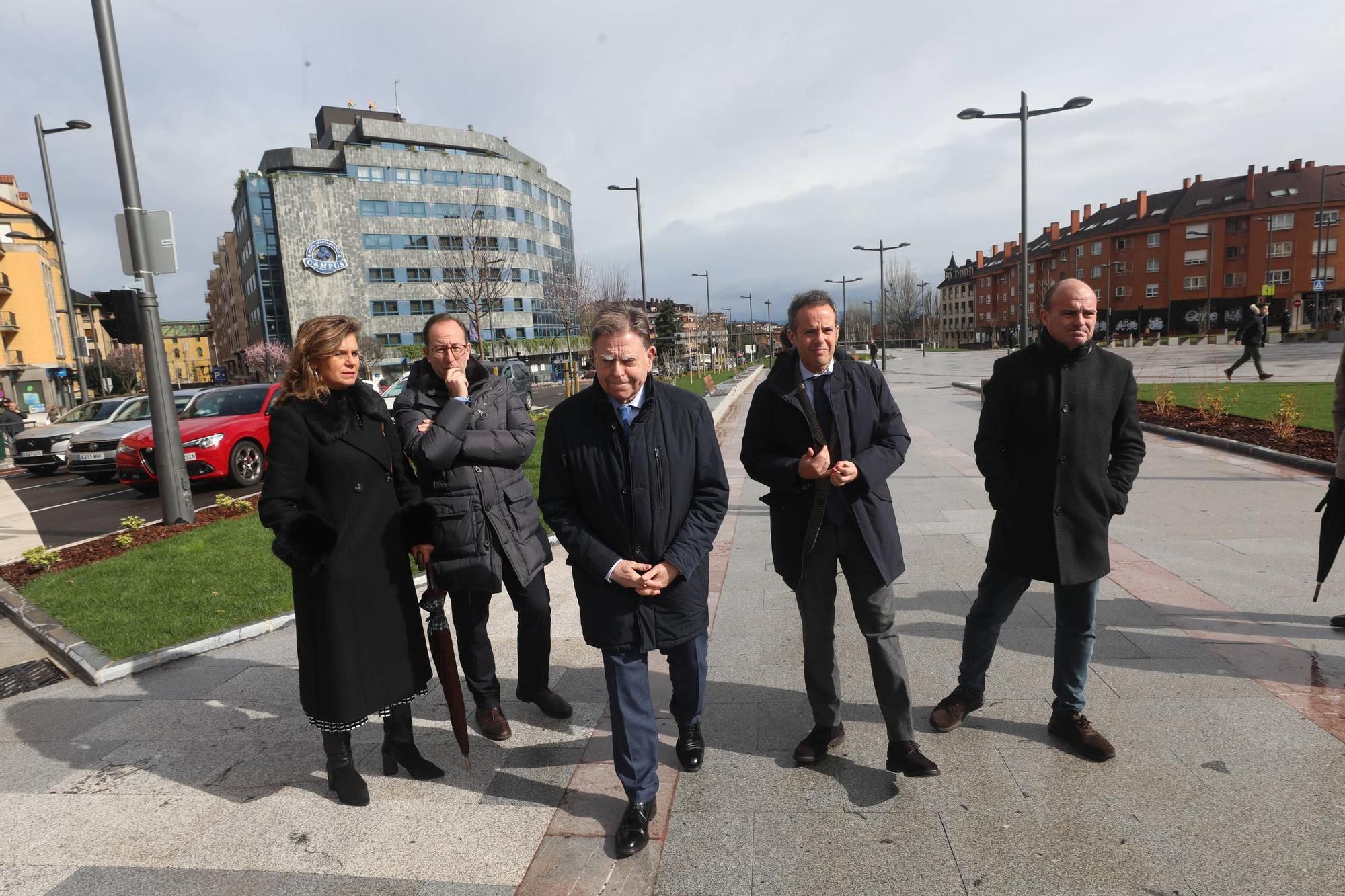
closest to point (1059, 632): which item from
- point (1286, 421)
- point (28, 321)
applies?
point (1286, 421)

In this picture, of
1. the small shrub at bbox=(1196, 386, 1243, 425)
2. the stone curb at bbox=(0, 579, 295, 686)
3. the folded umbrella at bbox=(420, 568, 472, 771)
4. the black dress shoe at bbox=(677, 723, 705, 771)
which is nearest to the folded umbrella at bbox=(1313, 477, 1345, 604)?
the black dress shoe at bbox=(677, 723, 705, 771)

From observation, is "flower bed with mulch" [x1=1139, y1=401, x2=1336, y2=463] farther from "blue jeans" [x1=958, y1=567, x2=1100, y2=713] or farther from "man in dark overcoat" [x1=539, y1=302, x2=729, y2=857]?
"man in dark overcoat" [x1=539, y1=302, x2=729, y2=857]

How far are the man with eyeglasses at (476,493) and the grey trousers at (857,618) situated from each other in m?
1.29

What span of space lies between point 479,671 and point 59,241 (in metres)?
26.1

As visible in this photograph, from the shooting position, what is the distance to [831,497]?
3068 mm

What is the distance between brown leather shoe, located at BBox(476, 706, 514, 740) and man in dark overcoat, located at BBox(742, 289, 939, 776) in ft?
4.48

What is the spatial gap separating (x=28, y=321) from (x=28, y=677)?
56729 mm

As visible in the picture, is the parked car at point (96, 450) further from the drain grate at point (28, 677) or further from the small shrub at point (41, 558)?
the drain grate at point (28, 677)

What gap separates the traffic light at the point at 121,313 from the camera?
8.38 meters

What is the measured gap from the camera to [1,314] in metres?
44.1

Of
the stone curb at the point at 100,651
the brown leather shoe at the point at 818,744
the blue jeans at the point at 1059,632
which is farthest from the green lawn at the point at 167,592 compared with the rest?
the blue jeans at the point at 1059,632

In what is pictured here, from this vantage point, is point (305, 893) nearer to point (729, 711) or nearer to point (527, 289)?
point (729, 711)

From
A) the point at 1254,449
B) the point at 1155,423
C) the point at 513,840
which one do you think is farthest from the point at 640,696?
the point at 1155,423

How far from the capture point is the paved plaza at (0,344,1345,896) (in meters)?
2.53
